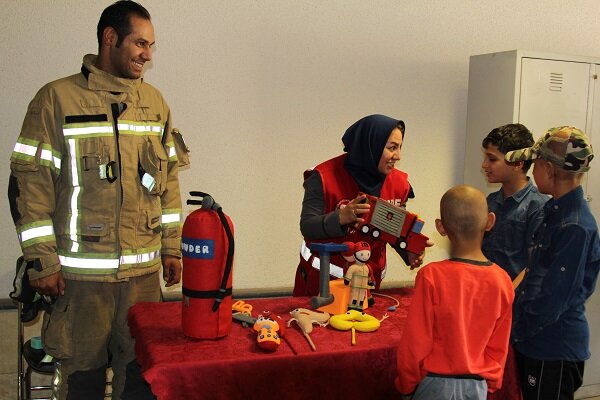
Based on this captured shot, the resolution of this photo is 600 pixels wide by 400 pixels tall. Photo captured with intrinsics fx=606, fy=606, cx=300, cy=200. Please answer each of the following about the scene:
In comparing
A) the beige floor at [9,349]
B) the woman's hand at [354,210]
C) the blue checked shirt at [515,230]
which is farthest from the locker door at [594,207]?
the beige floor at [9,349]

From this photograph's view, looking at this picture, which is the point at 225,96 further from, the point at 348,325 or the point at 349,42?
the point at 348,325

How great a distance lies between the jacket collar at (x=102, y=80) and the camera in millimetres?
2412

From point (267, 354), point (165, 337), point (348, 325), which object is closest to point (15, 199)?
point (165, 337)

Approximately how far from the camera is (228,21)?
3.49m

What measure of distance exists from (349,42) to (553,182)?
1.94 metres

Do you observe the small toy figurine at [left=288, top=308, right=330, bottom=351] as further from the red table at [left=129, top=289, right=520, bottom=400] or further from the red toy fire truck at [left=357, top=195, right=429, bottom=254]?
the red toy fire truck at [left=357, top=195, right=429, bottom=254]

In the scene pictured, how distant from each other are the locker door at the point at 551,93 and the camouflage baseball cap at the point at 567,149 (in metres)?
1.52

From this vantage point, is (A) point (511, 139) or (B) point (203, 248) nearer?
(B) point (203, 248)

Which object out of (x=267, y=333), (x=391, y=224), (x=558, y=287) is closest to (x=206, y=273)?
(x=267, y=333)

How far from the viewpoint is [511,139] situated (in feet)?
8.66

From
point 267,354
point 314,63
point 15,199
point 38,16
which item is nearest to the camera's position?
point 267,354

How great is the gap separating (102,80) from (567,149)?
1784 mm

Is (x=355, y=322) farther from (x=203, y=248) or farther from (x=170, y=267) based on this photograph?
(x=170, y=267)

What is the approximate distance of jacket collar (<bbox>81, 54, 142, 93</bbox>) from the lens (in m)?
2.41
